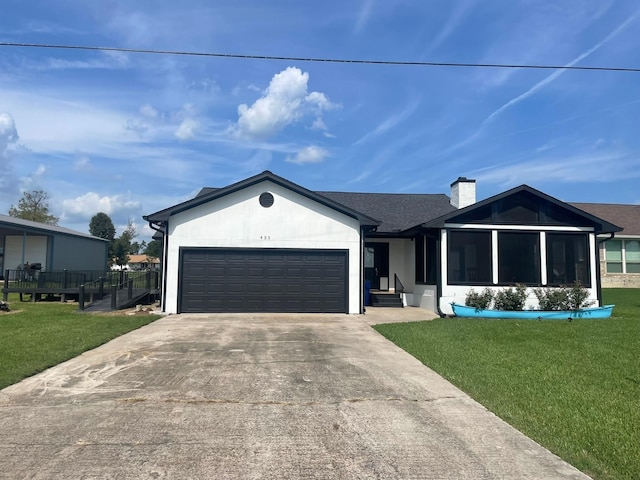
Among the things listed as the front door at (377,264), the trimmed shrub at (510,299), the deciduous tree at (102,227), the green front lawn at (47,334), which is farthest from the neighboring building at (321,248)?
the deciduous tree at (102,227)

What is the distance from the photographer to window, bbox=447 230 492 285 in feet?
47.9

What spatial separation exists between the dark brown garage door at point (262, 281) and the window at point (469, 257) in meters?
3.58

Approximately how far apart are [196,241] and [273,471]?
1180cm

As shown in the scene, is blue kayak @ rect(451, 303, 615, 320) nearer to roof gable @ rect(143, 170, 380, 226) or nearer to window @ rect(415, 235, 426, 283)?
window @ rect(415, 235, 426, 283)

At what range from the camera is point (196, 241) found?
14.6 m

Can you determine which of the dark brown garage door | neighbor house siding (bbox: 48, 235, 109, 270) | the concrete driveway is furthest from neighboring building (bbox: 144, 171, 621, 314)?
neighbor house siding (bbox: 48, 235, 109, 270)

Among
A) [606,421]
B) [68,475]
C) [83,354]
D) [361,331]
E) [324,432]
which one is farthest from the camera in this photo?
[361,331]

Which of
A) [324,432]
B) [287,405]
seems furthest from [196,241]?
[324,432]

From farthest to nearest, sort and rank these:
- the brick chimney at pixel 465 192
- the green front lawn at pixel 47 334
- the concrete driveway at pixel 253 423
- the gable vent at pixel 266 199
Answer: the brick chimney at pixel 465 192 → the gable vent at pixel 266 199 → the green front lawn at pixel 47 334 → the concrete driveway at pixel 253 423

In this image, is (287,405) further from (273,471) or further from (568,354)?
(568,354)

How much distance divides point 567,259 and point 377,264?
6.93 m

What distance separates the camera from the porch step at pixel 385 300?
17250 mm

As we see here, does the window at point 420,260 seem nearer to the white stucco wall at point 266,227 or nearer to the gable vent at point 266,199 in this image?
the white stucco wall at point 266,227

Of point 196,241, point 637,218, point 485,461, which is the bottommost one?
point 485,461
